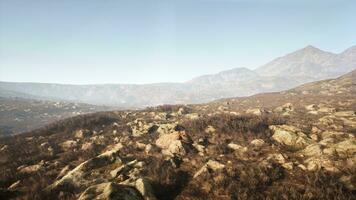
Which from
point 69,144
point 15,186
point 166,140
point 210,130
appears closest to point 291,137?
point 210,130

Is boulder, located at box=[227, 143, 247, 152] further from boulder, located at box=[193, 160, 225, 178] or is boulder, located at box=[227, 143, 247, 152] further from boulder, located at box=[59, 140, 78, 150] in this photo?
boulder, located at box=[59, 140, 78, 150]

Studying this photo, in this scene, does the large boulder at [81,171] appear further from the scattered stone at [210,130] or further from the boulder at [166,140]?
the scattered stone at [210,130]

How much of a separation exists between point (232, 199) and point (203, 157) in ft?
16.5

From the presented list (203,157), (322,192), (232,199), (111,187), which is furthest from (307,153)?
(111,187)

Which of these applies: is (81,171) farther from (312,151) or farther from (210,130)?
(312,151)

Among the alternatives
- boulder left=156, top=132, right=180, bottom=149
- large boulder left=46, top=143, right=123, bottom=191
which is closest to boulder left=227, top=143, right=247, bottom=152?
boulder left=156, top=132, right=180, bottom=149

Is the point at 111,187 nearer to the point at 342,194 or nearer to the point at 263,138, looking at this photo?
the point at 342,194

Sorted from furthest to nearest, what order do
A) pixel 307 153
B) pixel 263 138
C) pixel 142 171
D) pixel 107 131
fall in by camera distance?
pixel 107 131 → pixel 263 138 → pixel 307 153 → pixel 142 171

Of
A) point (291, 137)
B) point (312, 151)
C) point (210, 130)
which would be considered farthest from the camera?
point (210, 130)

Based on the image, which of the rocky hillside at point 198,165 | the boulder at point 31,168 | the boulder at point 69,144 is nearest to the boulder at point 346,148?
the rocky hillside at point 198,165

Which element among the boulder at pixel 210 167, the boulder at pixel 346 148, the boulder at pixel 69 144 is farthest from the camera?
the boulder at pixel 69 144

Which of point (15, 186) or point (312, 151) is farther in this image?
point (312, 151)

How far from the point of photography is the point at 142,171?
41.6 ft

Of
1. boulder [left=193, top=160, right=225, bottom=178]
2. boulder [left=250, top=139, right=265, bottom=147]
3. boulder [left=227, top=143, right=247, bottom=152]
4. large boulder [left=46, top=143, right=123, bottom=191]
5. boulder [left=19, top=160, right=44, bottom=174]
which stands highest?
boulder [left=250, top=139, right=265, bottom=147]
